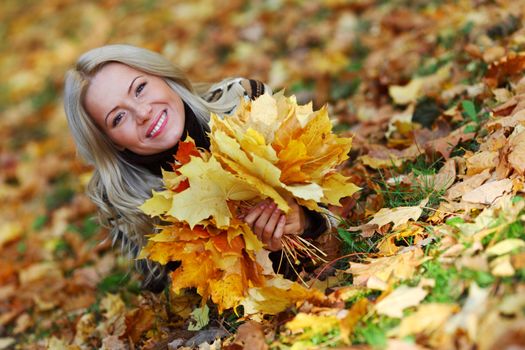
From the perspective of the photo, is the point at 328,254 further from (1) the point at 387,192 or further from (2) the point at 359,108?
(2) the point at 359,108

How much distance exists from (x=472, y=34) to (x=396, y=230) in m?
1.82

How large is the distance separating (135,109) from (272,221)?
0.78m

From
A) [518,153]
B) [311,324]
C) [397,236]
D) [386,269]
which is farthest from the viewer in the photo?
[397,236]

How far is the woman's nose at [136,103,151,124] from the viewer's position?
2.34 m

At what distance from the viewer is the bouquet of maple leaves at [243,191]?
181 centimetres

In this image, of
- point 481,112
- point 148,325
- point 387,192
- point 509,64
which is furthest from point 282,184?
point 509,64

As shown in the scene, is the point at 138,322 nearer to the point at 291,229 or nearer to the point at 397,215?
the point at 291,229

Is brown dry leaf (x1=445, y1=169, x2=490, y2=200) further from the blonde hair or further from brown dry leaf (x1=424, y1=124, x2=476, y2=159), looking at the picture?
the blonde hair

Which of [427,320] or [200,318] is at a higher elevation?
[427,320]

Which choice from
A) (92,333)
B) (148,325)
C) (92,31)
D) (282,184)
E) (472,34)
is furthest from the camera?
(92,31)

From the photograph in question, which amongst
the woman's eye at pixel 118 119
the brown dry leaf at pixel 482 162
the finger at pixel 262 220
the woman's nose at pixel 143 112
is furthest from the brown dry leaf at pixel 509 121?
the woman's eye at pixel 118 119

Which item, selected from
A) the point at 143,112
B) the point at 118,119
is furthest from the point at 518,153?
the point at 118,119

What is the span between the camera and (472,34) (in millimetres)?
3410

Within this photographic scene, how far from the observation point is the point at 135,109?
2.36 metres
